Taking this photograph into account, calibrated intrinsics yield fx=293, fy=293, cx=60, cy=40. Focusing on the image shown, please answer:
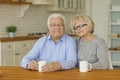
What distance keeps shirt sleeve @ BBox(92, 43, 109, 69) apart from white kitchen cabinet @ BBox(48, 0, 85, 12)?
13.9ft

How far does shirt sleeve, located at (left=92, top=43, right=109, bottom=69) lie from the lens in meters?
2.48

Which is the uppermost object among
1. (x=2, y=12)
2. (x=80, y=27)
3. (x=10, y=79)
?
(x=2, y=12)

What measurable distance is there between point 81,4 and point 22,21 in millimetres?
2283

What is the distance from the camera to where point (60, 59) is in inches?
104

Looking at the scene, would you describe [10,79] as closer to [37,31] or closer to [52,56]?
[52,56]

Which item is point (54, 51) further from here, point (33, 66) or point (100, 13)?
point (100, 13)

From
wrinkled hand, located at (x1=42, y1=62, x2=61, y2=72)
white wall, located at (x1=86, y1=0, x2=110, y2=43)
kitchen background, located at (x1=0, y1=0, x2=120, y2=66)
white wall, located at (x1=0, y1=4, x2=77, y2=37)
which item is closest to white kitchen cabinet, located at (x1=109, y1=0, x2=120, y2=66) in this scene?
kitchen background, located at (x1=0, y1=0, x2=120, y2=66)

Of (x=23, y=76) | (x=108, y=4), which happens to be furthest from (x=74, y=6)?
(x=23, y=76)

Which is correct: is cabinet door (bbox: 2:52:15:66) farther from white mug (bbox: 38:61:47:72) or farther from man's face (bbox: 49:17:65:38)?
white mug (bbox: 38:61:47:72)

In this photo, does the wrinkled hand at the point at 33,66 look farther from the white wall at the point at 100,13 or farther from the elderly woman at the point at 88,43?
the white wall at the point at 100,13

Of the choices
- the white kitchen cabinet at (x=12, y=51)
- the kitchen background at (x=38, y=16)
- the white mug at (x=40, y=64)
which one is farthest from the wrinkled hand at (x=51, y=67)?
the kitchen background at (x=38, y=16)

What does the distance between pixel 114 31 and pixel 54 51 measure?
5.46m

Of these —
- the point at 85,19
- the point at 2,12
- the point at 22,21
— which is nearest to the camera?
the point at 85,19

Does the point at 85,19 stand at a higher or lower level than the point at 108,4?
lower
